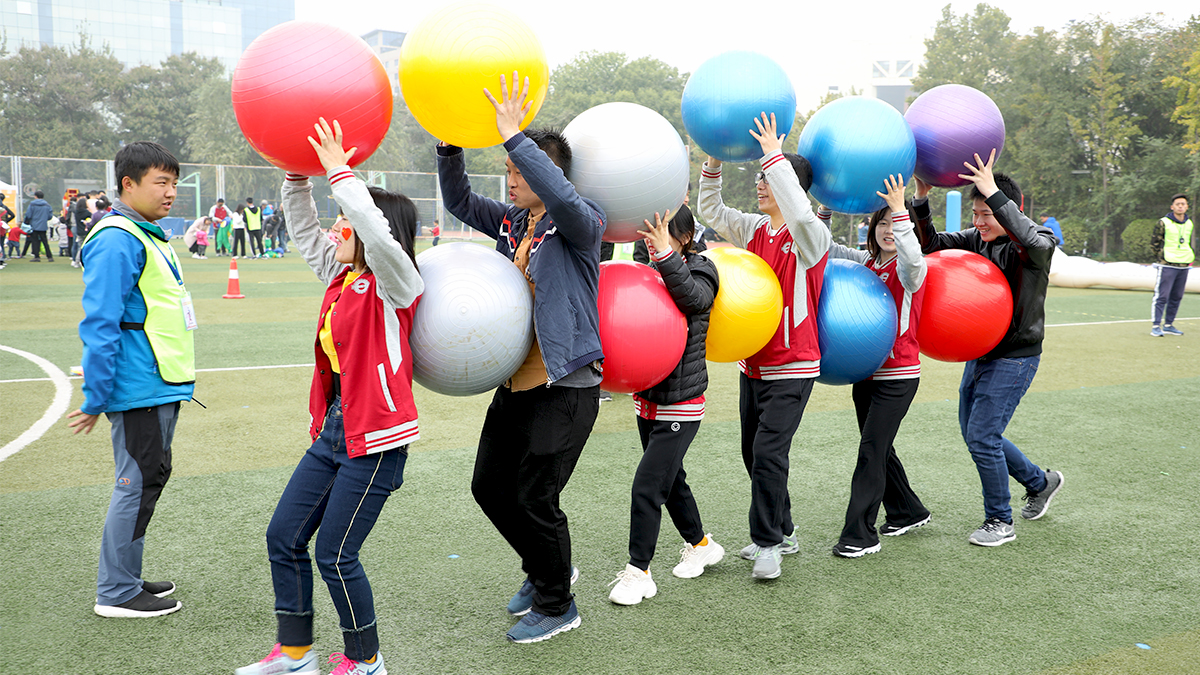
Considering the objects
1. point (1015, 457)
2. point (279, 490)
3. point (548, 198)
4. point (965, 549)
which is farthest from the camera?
point (279, 490)

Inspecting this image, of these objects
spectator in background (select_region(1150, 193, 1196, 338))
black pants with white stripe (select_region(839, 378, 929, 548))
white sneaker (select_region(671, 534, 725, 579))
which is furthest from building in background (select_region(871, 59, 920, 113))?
white sneaker (select_region(671, 534, 725, 579))

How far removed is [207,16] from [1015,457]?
132112 mm

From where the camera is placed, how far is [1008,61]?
4275 cm

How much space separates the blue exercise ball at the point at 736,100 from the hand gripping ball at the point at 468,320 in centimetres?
127

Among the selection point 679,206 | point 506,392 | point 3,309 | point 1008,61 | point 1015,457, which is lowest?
point 3,309

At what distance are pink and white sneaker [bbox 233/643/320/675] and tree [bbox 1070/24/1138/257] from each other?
113 ft

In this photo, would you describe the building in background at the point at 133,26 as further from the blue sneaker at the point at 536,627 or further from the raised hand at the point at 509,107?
the blue sneaker at the point at 536,627

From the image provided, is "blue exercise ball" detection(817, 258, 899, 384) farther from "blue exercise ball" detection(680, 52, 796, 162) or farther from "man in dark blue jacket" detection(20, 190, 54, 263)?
"man in dark blue jacket" detection(20, 190, 54, 263)

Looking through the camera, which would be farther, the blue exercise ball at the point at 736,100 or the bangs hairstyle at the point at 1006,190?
the bangs hairstyle at the point at 1006,190

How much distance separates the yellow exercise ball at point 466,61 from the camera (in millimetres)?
2760

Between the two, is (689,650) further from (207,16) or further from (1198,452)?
(207,16)

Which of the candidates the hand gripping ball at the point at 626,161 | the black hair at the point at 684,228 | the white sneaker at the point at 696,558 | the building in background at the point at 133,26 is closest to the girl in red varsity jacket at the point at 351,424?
the hand gripping ball at the point at 626,161

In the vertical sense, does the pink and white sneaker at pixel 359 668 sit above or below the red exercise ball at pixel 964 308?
below

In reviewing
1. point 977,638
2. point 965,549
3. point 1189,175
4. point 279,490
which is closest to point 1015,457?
point 965,549
